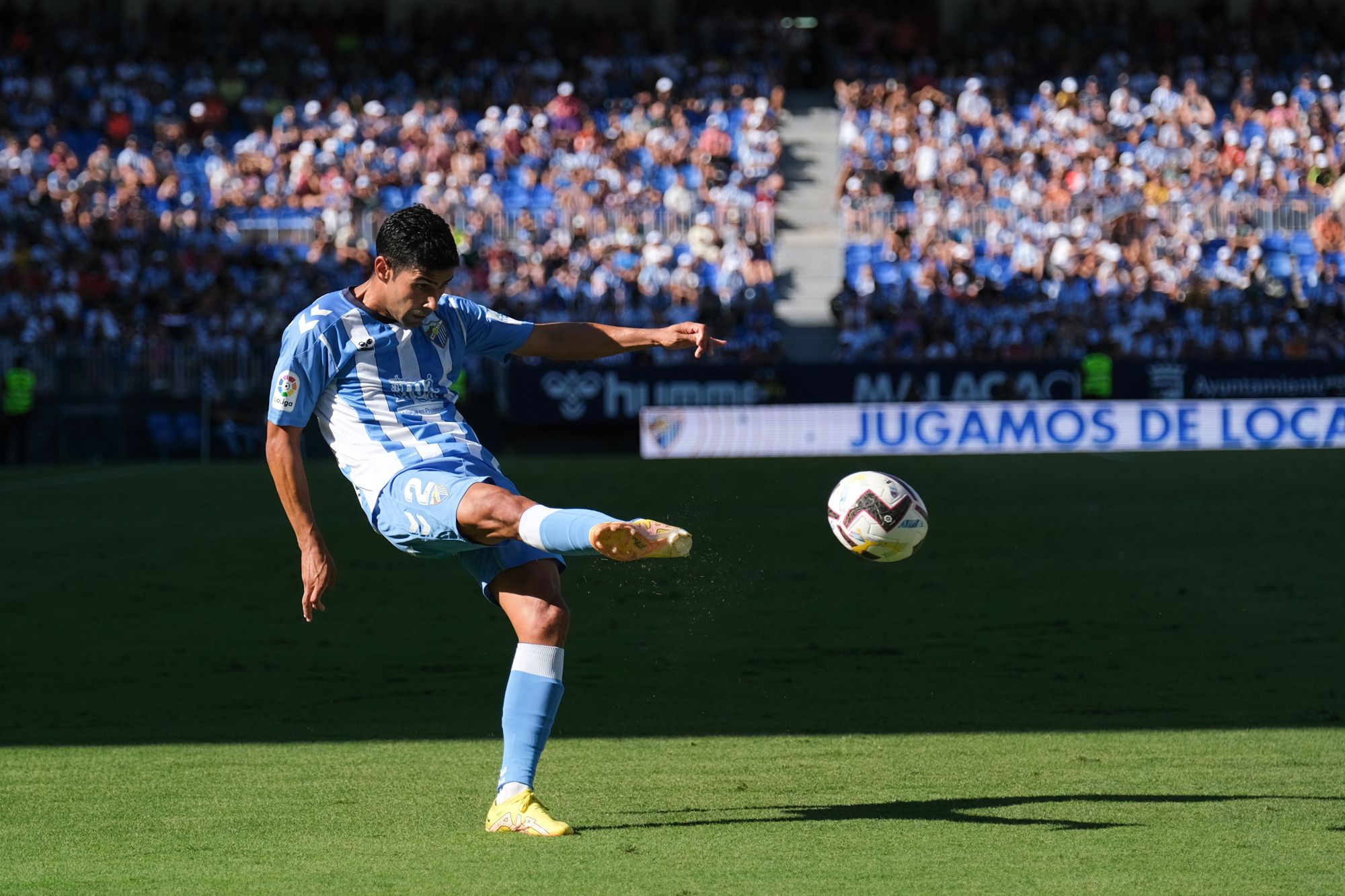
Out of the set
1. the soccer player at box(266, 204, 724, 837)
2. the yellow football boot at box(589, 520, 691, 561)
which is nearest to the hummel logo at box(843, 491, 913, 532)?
the soccer player at box(266, 204, 724, 837)

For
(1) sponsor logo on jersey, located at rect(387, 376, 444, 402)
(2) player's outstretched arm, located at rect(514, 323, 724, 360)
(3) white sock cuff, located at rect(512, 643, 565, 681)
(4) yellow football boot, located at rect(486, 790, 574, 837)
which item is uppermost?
(2) player's outstretched arm, located at rect(514, 323, 724, 360)

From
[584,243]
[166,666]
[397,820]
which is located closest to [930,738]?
[397,820]

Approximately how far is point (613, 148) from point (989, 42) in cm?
961

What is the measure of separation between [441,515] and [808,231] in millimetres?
29031

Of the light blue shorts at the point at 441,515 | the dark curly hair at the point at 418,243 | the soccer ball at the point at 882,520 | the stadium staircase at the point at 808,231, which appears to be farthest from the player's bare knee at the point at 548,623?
the stadium staircase at the point at 808,231

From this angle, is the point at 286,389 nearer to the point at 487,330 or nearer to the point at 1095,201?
the point at 487,330

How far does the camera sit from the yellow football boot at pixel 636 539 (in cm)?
466

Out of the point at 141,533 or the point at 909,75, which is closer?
the point at 141,533

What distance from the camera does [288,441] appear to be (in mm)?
5395

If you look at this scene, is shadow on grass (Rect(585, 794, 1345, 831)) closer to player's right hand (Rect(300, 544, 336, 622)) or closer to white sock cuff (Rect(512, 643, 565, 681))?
white sock cuff (Rect(512, 643, 565, 681))

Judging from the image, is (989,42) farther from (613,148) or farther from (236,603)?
(236,603)

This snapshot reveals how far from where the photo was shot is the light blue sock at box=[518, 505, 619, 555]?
4.78 meters

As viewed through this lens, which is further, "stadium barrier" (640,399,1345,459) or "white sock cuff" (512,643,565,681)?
"stadium barrier" (640,399,1345,459)

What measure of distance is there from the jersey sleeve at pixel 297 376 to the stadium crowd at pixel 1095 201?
24.4 metres
